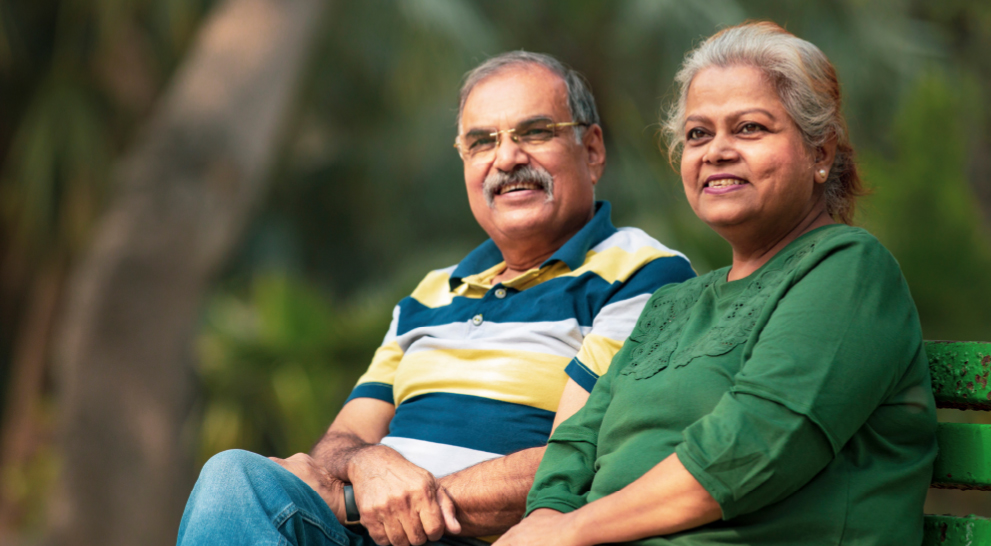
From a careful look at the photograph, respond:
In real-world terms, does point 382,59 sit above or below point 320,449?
above

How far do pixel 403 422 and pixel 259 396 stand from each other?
460 centimetres

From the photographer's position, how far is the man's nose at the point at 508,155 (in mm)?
2506

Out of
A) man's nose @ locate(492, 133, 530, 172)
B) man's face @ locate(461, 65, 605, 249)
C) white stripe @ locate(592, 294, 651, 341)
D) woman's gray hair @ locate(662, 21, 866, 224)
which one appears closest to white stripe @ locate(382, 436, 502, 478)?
white stripe @ locate(592, 294, 651, 341)

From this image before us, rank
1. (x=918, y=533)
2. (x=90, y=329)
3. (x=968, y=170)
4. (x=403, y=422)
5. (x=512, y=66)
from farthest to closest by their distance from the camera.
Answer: (x=968, y=170) < (x=90, y=329) < (x=512, y=66) < (x=403, y=422) < (x=918, y=533)

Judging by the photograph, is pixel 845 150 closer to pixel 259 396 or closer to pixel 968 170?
pixel 259 396

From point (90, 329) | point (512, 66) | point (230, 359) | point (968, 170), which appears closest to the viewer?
point (512, 66)

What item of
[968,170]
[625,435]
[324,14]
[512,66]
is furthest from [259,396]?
[968,170]

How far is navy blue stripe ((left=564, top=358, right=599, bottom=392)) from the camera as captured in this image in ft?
6.82

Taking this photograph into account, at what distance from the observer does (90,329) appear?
616cm

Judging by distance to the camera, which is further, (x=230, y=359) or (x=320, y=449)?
(x=230, y=359)

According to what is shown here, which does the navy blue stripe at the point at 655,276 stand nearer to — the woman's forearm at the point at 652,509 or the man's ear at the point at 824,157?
the man's ear at the point at 824,157

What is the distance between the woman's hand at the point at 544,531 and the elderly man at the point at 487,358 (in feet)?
0.79

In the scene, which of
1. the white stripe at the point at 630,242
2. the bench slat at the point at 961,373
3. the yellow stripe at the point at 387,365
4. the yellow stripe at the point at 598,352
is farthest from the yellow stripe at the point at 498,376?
the bench slat at the point at 961,373

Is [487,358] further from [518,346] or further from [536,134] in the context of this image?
[536,134]
